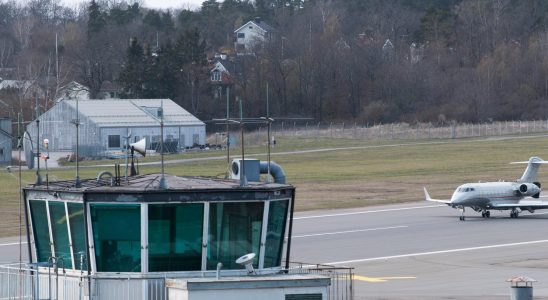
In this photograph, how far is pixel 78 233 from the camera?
15.9 m

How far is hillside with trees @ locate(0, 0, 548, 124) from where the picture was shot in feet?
423

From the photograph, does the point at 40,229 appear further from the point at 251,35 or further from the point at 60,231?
the point at 251,35

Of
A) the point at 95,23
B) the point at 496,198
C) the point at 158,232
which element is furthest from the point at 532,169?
the point at 95,23

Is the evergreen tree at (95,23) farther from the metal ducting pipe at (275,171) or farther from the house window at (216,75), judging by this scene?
the metal ducting pipe at (275,171)

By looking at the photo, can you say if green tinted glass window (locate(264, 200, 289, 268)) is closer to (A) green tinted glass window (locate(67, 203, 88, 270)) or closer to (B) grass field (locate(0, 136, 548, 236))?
(A) green tinted glass window (locate(67, 203, 88, 270))

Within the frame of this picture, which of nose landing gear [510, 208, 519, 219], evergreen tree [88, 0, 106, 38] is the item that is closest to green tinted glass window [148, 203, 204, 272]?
nose landing gear [510, 208, 519, 219]

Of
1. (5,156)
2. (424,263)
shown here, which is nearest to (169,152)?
(5,156)

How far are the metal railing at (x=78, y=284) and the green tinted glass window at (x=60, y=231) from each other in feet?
0.61

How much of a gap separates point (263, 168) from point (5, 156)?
85.1 metres

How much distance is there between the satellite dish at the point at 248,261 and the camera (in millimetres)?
15039

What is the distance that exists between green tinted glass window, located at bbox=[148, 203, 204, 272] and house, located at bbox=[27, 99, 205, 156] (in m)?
83.9

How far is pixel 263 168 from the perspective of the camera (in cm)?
1831

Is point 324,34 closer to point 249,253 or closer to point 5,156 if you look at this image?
point 5,156

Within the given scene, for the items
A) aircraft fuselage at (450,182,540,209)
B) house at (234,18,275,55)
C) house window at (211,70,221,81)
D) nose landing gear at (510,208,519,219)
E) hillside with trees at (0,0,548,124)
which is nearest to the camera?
aircraft fuselage at (450,182,540,209)
